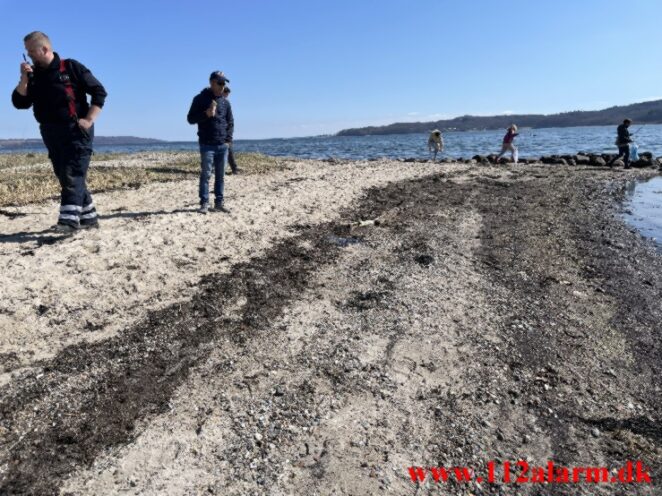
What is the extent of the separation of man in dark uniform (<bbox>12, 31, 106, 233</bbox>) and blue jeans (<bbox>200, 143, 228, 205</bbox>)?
202 centimetres

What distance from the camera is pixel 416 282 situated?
541cm

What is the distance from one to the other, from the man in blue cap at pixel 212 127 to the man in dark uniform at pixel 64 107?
187 centimetres

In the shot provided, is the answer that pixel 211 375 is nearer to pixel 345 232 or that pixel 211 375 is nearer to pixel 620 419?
pixel 620 419

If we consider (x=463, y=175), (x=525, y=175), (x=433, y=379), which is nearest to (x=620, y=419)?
(x=433, y=379)

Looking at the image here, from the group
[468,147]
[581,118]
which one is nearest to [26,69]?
[468,147]

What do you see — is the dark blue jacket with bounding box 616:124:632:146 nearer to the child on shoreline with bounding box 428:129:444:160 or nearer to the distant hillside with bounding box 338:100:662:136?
the child on shoreline with bounding box 428:129:444:160

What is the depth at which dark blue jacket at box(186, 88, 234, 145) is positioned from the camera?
7797mm

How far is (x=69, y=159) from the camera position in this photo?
6.10m

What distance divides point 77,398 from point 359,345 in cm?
220

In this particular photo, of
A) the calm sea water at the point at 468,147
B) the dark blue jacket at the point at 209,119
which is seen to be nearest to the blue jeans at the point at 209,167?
the dark blue jacket at the point at 209,119

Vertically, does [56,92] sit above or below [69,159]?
above

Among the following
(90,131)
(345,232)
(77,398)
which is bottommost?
(77,398)

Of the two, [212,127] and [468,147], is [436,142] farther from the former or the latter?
[468,147]

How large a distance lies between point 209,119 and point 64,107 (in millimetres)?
2481
